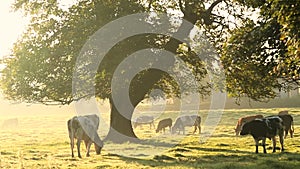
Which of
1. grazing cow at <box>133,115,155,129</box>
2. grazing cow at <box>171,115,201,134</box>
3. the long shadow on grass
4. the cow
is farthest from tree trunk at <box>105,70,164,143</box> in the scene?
grazing cow at <box>133,115,155,129</box>

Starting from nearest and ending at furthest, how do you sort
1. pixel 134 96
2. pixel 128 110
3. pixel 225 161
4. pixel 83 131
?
pixel 225 161 < pixel 83 131 < pixel 134 96 < pixel 128 110

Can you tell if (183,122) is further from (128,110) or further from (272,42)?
(272,42)

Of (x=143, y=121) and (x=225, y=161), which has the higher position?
(x=143, y=121)

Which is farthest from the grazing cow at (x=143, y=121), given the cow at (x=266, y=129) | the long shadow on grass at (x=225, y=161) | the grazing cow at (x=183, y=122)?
the long shadow on grass at (x=225, y=161)

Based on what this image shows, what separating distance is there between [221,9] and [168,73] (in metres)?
5.33

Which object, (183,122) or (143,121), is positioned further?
(143,121)

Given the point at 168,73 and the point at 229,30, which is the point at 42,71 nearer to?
the point at 168,73

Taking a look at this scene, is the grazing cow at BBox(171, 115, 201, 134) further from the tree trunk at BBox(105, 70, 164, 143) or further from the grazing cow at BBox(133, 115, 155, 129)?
the grazing cow at BBox(133, 115, 155, 129)

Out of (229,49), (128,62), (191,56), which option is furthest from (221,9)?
(229,49)

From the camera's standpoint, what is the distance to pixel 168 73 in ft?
89.9

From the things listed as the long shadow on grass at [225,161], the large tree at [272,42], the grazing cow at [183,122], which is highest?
the large tree at [272,42]

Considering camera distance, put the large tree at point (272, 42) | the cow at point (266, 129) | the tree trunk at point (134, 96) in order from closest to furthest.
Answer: the large tree at point (272, 42) → the cow at point (266, 129) → the tree trunk at point (134, 96)

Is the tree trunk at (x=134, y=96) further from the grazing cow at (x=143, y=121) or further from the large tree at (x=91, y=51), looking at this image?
the grazing cow at (x=143, y=121)

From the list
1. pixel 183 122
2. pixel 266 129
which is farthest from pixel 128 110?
pixel 183 122
